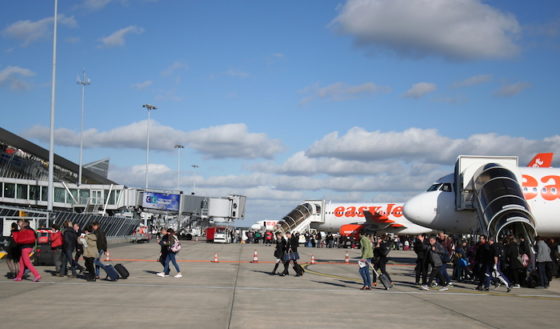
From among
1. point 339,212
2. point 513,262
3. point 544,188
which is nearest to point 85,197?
point 339,212

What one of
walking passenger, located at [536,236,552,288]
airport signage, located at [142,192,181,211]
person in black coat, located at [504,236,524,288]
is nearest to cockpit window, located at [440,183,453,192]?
walking passenger, located at [536,236,552,288]

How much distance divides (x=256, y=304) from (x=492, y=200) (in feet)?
46.2

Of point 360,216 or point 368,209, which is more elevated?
point 368,209

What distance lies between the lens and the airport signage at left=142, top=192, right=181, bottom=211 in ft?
216

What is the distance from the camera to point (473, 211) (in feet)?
88.2

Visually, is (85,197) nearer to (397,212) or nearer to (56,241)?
(397,212)

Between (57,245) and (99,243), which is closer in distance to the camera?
(99,243)

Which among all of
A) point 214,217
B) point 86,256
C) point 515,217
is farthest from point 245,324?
point 214,217

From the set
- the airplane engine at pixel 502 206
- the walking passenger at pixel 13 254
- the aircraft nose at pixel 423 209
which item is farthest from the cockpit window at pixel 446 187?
the walking passenger at pixel 13 254

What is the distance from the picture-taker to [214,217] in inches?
2699

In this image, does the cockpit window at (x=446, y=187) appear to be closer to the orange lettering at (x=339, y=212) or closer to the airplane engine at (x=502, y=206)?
the airplane engine at (x=502, y=206)

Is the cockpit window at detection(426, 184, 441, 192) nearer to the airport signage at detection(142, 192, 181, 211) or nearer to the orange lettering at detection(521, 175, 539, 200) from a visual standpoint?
the orange lettering at detection(521, 175, 539, 200)

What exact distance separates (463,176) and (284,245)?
10972 millimetres

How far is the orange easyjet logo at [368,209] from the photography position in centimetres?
5941
